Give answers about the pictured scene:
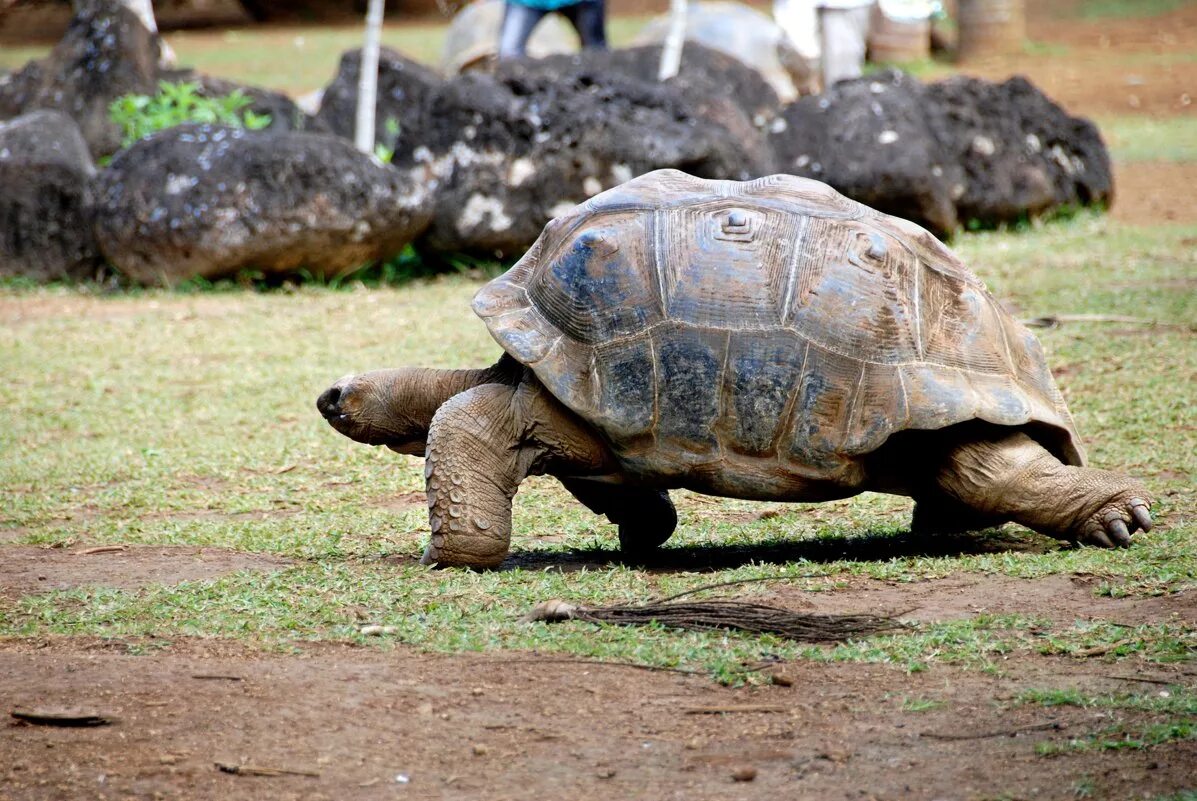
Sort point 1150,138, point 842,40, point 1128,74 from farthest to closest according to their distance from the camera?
point 1128,74 < point 842,40 < point 1150,138

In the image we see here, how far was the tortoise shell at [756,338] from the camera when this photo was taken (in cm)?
402

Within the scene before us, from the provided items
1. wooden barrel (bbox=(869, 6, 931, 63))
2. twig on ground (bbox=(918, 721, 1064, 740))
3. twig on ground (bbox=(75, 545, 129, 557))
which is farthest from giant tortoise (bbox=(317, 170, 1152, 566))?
wooden barrel (bbox=(869, 6, 931, 63))

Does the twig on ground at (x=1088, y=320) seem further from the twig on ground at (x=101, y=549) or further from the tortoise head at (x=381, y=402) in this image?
the twig on ground at (x=101, y=549)

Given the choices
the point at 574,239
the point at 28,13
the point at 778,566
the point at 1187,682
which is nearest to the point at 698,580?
the point at 778,566

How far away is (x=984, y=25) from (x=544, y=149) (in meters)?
13.2

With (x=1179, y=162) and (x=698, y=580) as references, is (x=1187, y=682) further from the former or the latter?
(x=1179, y=162)

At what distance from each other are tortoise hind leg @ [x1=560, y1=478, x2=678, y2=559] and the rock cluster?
4.96 metres

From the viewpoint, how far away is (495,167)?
30.9 ft

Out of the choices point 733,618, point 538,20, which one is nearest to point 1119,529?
point 733,618

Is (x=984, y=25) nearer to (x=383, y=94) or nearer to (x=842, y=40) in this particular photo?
(x=842, y=40)

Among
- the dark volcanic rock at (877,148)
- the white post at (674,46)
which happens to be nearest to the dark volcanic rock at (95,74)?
the white post at (674,46)

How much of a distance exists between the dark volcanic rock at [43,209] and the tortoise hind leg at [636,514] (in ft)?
19.9

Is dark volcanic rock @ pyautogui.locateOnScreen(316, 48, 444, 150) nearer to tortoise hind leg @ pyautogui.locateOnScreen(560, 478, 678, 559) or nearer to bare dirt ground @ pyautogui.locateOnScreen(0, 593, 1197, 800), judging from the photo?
tortoise hind leg @ pyautogui.locateOnScreen(560, 478, 678, 559)

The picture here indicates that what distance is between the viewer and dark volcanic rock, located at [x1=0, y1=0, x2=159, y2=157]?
38.4ft
